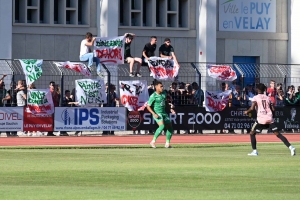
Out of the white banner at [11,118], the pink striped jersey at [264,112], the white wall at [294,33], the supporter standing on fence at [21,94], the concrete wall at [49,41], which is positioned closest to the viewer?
the pink striped jersey at [264,112]

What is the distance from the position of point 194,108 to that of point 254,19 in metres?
14.5

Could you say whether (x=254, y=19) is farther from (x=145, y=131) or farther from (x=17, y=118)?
(x=17, y=118)

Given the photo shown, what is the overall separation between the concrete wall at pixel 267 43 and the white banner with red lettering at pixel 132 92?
14.5m

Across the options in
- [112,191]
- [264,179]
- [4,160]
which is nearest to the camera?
[112,191]

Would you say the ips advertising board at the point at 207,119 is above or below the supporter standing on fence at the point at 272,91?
below

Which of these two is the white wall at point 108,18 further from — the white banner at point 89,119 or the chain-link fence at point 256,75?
the white banner at point 89,119

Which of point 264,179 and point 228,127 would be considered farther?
point 228,127

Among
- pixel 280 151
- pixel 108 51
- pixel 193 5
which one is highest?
pixel 193 5

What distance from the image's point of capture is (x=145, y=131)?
39.2 m

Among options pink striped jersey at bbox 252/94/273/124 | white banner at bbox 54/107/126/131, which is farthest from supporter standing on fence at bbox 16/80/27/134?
pink striped jersey at bbox 252/94/273/124

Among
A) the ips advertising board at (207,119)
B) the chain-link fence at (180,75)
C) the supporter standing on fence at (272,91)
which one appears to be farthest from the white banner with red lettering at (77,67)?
the supporter standing on fence at (272,91)

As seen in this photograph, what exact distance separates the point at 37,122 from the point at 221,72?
834 centimetres

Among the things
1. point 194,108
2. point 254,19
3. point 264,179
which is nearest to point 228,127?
point 194,108

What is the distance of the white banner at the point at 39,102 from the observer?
3612 centimetres
